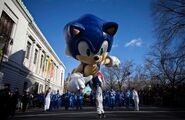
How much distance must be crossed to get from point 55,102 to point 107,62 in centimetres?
1413

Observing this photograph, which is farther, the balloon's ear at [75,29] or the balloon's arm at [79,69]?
the balloon's arm at [79,69]

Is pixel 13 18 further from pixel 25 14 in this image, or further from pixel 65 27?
pixel 65 27

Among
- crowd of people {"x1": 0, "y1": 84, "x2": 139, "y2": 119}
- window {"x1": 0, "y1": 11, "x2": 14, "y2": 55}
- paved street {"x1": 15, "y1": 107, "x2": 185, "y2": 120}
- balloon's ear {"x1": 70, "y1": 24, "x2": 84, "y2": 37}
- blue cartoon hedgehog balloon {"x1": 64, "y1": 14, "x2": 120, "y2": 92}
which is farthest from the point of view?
crowd of people {"x1": 0, "y1": 84, "x2": 139, "y2": 119}

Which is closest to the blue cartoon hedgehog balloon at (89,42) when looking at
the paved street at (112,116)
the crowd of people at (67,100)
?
the paved street at (112,116)

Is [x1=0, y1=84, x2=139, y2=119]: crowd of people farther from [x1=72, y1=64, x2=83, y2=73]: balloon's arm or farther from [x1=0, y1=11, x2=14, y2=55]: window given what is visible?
[x1=72, y1=64, x2=83, y2=73]: balloon's arm

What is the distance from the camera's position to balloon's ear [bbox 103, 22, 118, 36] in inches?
290

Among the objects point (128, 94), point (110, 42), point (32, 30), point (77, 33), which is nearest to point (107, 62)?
point (110, 42)

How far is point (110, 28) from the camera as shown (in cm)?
751

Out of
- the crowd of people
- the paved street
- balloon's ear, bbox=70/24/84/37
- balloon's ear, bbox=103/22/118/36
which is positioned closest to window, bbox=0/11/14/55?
the crowd of people

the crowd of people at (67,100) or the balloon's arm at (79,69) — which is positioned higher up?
the balloon's arm at (79,69)

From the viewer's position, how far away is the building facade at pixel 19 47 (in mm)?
17016

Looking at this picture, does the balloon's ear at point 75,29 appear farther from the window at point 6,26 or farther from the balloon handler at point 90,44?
the window at point 6,26

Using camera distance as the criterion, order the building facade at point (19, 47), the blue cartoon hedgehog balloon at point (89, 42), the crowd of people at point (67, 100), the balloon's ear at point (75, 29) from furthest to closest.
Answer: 1. the crowd of people at point (67, 100)
2. the building facade at point (19, 47)
3. the blue cartoon hedgehog balloon at point (89, 42)
4. the balloon's ear at point (75, 29)

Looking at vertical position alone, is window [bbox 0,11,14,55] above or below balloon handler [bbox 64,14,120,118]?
above
